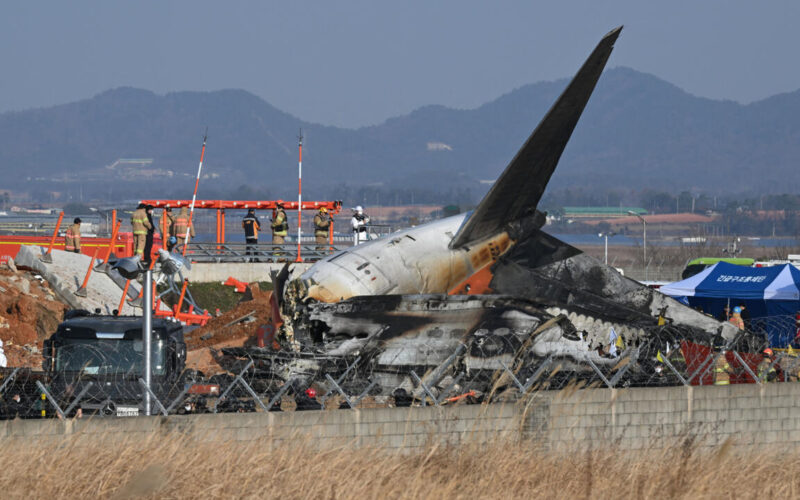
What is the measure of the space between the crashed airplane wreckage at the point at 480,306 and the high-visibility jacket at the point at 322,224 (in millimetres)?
16802

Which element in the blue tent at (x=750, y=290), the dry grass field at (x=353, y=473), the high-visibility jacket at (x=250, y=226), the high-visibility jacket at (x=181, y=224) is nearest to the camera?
the dry grass field at (x=353, y=473)

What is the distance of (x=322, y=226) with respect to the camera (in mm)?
42656

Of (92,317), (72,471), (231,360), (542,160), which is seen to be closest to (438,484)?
(72,471)

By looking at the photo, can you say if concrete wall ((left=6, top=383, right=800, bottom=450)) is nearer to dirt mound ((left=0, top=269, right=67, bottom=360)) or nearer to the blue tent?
dirt mound ((left=0, top=269, right=67, bottom=360))

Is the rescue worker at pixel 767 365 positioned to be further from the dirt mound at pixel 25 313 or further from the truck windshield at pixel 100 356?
the dirt mound at pixel 25 313

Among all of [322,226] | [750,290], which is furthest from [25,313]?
[750,290]

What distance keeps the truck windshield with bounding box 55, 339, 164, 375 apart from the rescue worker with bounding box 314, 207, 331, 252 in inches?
898

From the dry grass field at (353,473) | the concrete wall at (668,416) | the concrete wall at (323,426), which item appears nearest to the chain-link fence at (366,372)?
the concrete wall at (668,416)

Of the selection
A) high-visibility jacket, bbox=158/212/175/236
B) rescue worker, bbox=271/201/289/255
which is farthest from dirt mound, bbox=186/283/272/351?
rescue worker, bbox=271/201/289/255

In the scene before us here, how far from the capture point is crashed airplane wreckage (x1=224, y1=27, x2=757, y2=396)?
19750mm

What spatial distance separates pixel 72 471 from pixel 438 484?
4.30 metres

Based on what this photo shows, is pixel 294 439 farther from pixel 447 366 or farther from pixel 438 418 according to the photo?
pixel 447 366

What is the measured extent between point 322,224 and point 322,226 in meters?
0.17

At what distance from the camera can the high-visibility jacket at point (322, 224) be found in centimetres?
4234
